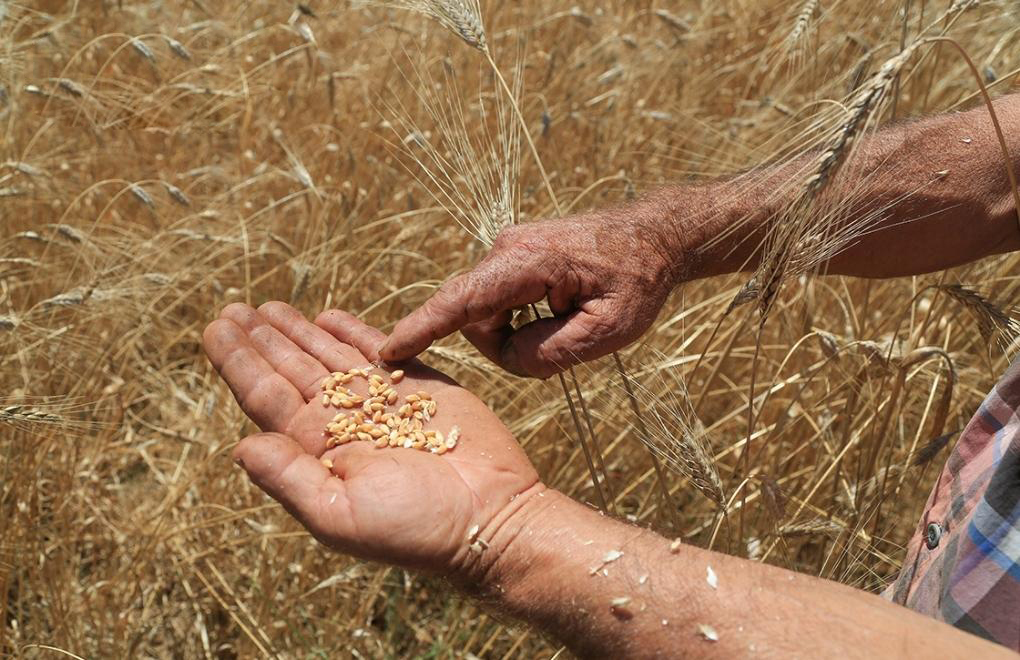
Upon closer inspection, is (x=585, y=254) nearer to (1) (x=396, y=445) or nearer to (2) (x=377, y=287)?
(1) (x=396, y=445)

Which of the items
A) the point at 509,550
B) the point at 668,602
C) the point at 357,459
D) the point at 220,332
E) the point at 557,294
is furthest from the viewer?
the point at 220,332

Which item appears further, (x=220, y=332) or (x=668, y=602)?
(x=220, y=332)

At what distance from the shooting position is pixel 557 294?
1601 millimetres

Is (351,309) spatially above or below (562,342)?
below

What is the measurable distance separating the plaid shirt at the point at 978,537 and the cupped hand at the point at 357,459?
60 centimetres

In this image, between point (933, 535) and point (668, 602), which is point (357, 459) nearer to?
point (668, 602)

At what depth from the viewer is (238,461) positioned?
1.45 meters

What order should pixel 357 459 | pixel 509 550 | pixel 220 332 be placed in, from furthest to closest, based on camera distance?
pixel 220 332
pixel 357 459
pixel 509 550

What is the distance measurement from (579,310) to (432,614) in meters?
1.04

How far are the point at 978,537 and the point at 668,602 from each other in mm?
430

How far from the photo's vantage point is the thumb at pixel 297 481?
134cm

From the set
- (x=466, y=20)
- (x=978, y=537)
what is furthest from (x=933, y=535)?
(x=466, y=20)

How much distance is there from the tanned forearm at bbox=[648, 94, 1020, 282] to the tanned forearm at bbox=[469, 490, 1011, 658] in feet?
1.95

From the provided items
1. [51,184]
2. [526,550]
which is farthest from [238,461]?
[51,184]
